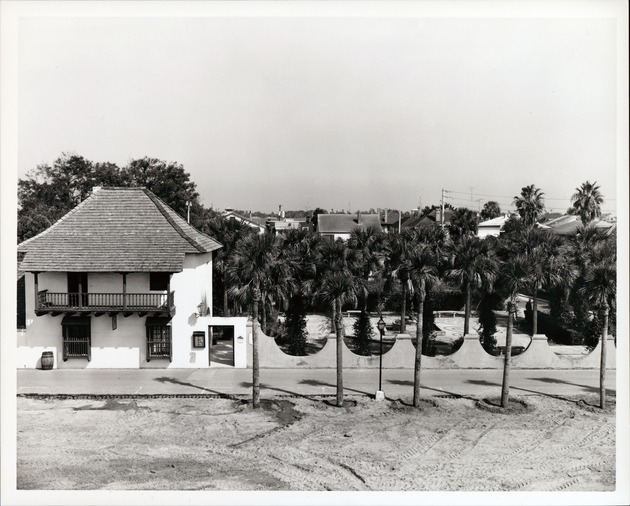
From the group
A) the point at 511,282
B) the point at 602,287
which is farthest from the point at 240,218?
the point at 602,287

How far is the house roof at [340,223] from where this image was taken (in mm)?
63781

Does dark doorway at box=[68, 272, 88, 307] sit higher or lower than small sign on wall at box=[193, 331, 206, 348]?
higher

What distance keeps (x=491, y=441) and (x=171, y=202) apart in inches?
1270

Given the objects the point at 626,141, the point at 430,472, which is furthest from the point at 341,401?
the point at 626,141

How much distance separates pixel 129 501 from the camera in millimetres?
14266

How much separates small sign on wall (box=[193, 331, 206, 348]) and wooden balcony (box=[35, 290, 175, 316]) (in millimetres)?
1371

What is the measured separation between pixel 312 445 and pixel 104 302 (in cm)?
1087

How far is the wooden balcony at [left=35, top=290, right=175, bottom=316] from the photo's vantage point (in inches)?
909

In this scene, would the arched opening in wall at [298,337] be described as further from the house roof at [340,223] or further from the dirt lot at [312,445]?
the house roof at [340,223]

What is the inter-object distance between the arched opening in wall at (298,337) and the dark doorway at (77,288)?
27.5 ft

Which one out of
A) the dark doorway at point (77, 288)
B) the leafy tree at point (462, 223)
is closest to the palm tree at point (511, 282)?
the dark doorway at point (77, 288)

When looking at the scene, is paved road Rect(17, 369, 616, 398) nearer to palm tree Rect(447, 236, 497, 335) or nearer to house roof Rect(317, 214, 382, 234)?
palm tree Rect(447, 236, 497, 335)

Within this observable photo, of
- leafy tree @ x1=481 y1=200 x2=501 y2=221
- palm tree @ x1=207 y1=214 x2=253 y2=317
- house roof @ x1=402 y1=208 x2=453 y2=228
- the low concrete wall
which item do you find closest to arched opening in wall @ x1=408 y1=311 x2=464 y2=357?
the low concrete wall

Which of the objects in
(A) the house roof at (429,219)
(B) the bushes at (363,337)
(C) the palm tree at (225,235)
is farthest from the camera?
(A) the house roof at (429,219)
